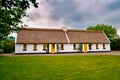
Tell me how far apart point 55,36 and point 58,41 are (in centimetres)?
177

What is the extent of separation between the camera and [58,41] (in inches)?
1983

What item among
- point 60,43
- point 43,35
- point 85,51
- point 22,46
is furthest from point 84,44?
point 22,46

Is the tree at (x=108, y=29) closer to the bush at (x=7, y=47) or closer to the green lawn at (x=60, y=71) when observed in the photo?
the bush at (x=7, y=47)

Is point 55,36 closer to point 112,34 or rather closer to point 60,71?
point 112,34

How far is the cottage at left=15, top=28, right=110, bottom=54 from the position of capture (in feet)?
159

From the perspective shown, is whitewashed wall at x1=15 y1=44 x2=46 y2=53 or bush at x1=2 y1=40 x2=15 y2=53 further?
bush at x1=2 y1=40 x2=15 y2=53

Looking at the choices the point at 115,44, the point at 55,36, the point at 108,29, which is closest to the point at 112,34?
the point at 108,29

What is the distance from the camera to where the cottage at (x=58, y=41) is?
4841 cm

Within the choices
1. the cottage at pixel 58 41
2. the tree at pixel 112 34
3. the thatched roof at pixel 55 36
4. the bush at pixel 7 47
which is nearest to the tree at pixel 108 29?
the tree at pixel 112 34

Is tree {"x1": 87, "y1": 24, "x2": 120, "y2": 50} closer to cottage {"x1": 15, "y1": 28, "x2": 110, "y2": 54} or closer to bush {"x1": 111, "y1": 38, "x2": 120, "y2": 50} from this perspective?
bush {"x1": 111, "y1": 38, "x2": 120, "y2": 50}

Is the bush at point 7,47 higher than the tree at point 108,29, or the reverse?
the tree at point 108,29

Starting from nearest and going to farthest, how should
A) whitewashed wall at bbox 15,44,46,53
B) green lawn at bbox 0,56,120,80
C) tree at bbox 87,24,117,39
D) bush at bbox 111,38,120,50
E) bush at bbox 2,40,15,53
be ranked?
green lawn at bbox 0,56,120,80, whitewashed wall at bbox 15,44,46,53, bush at bbox 2,40,15,53, bush at bbox 111,38,120,50, tree at bbox 87,24,117,39

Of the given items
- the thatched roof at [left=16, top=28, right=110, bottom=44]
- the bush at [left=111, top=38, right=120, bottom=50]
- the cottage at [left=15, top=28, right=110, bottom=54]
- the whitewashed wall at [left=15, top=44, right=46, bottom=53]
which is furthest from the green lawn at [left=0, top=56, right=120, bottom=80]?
the bush at [left=111, top=38, right=120, bottom=50]

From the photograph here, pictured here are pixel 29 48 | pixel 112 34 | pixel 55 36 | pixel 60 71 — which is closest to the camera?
pixel 60 71
